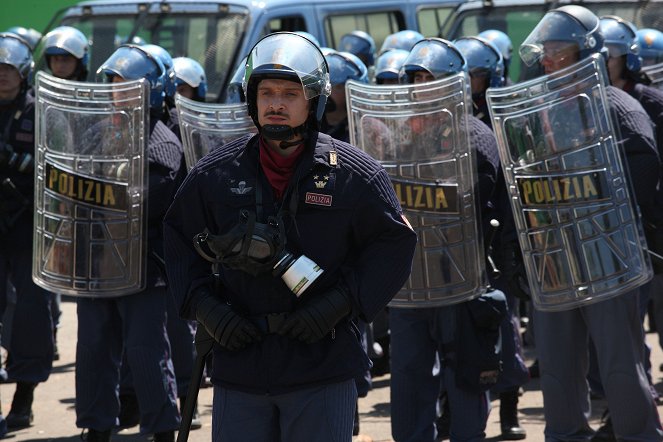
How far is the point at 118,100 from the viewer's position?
20.4 ft

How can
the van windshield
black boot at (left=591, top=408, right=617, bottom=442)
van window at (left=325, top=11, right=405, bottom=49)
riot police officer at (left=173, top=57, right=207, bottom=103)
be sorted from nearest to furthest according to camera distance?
black boot at (left=591, top=408, right=617, bottom=442) < riot police officer at (left=173, top=57, right=207, bottom=103) < the van windshield < van window at (left=325, top=11, right=405, bottom=49)

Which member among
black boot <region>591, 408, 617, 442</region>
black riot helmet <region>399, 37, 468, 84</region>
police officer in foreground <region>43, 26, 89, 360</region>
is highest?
police officer in foreground <region>43, 26, 89, 360</region>

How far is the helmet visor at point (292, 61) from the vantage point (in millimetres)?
4125

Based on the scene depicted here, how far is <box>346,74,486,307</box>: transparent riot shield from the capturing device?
19.0ft

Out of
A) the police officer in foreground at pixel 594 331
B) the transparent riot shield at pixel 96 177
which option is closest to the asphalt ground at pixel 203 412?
the police officer in foreground at pixel 594 331

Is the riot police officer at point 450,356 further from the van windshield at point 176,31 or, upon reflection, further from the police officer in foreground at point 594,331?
the van windshield at point 176,31

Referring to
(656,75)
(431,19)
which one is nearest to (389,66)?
(656,75)

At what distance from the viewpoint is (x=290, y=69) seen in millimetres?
4117

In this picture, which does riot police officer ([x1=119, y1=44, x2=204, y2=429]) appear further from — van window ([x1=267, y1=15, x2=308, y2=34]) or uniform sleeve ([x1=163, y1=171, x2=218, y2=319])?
van window ([x1=267, y1=15, x2=308, y2=34])

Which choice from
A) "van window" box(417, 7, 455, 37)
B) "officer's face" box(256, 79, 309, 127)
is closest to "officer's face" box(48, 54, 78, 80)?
"van window" box(417, 7, 455, 37)

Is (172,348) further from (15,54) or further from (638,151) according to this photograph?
(638,151)

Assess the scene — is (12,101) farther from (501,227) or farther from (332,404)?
(332,404)

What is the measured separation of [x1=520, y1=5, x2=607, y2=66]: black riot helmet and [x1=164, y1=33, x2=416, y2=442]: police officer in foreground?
1.94 meters

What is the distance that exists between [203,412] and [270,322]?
3.77m
